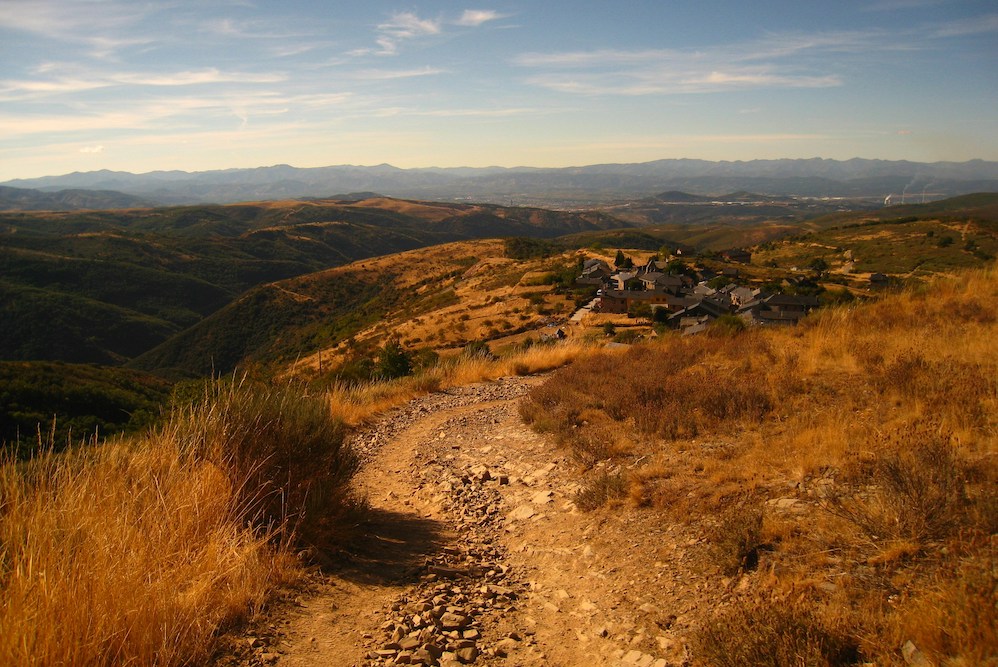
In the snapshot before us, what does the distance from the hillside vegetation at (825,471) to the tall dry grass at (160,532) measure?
270cm

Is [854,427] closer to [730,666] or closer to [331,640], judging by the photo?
[730,666]

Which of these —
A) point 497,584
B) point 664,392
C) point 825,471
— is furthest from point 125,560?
point 664,392

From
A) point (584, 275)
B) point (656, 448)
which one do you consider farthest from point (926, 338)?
point (584, 275)

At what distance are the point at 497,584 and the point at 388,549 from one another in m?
1.13

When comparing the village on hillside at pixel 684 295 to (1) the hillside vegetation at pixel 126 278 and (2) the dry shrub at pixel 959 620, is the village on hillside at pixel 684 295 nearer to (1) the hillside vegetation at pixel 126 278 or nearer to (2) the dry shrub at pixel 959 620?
(2) the dry shrub at pixel 959 620

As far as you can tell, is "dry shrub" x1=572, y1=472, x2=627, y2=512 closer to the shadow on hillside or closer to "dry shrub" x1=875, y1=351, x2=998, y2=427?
the shadow on hillside

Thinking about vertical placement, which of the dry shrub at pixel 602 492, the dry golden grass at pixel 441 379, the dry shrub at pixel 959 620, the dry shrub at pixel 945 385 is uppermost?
the dry shrub at pixel 945 385

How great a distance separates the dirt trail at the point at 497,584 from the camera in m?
3.18

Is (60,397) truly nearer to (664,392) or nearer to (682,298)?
(664,392)

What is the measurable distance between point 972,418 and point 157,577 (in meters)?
6.12

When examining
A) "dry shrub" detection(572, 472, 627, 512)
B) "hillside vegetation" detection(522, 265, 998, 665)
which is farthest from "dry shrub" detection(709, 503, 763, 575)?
"dry shrub" detection(572, 472, 627, 512)

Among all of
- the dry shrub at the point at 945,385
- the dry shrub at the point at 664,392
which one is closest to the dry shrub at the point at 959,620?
the dry shrub at the point at 945,385

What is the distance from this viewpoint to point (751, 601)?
3131 mm

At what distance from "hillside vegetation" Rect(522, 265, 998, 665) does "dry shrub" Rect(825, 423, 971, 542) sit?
0.01 meters
